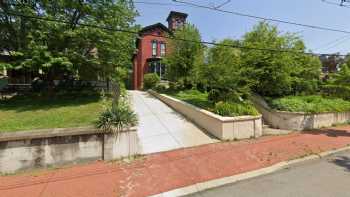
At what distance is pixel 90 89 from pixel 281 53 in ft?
45.8

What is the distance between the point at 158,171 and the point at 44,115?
21.5 ft

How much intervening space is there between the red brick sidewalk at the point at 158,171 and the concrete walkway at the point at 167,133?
20.4 inches

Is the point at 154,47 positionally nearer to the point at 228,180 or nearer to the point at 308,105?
the point at 308,105

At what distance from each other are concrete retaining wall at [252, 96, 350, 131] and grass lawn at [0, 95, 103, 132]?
8863mm

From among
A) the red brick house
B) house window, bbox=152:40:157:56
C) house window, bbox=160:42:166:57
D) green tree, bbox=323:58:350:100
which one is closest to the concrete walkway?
green tree, bbox=323:58:350:100

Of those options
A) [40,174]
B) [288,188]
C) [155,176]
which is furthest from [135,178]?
[288,188]

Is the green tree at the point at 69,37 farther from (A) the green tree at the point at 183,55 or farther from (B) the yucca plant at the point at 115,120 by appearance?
(B) the yucca plant at the point at 115,120

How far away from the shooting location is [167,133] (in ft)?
27.6

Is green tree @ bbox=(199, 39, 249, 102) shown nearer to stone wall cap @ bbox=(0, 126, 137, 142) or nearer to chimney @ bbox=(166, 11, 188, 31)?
stone wall cap @ bbox=(0, 126, 137, 142)

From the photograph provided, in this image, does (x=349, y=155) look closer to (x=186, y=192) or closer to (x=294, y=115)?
(x=294, y=115)

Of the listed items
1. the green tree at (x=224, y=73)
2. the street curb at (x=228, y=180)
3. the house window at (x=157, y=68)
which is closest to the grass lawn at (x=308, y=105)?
the green tree at (x=224, y=73)

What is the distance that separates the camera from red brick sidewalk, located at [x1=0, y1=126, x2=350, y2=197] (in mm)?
4605

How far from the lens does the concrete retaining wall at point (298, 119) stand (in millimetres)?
10328

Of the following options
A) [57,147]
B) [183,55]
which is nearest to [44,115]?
[57,147]
